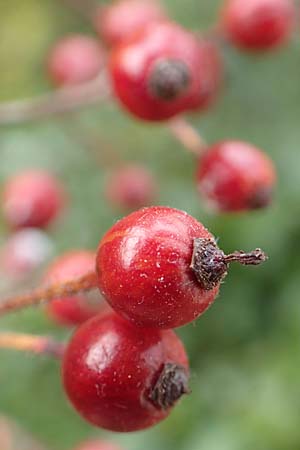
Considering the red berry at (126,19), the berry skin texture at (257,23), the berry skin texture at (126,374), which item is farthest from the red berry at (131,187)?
the berry skin texture at (126,374)

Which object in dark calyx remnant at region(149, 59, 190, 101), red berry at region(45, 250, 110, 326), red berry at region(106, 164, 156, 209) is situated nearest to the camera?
dark calyx remnant at region(149, 59, 190, 101)

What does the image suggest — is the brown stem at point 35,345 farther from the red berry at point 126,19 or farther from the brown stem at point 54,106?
the red berry at point 126,19

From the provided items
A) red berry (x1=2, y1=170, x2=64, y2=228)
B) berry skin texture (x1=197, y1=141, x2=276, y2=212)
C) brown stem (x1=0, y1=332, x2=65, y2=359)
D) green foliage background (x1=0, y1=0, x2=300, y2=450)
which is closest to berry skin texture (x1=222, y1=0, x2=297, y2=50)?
berry skin texture (x1=197, y1=141, x2=276, y2=212)

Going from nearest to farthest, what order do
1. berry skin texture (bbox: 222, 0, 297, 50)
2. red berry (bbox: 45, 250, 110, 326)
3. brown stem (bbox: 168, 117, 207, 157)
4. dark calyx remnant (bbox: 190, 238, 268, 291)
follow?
1. dark calyx remnant (bbox: 190, 238, 268, 291)
2. red berry (bbox: 45, 250, 110, 326)
3. brown stem (bbox: 168, 117, 207, 157)
4. berry skin texture (bbox: 222, 0, 297, 50)

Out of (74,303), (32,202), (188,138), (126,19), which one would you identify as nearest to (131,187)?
(32,202)

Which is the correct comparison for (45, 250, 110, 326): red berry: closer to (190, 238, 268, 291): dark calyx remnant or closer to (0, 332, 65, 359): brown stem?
(0, 332, 65, 359): brown stem

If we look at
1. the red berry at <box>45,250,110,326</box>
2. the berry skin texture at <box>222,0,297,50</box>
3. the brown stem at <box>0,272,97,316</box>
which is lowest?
the brown stem at <box>0,272,97,316</box>

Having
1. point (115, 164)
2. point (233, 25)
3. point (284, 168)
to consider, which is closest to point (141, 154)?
point (115, 164)
